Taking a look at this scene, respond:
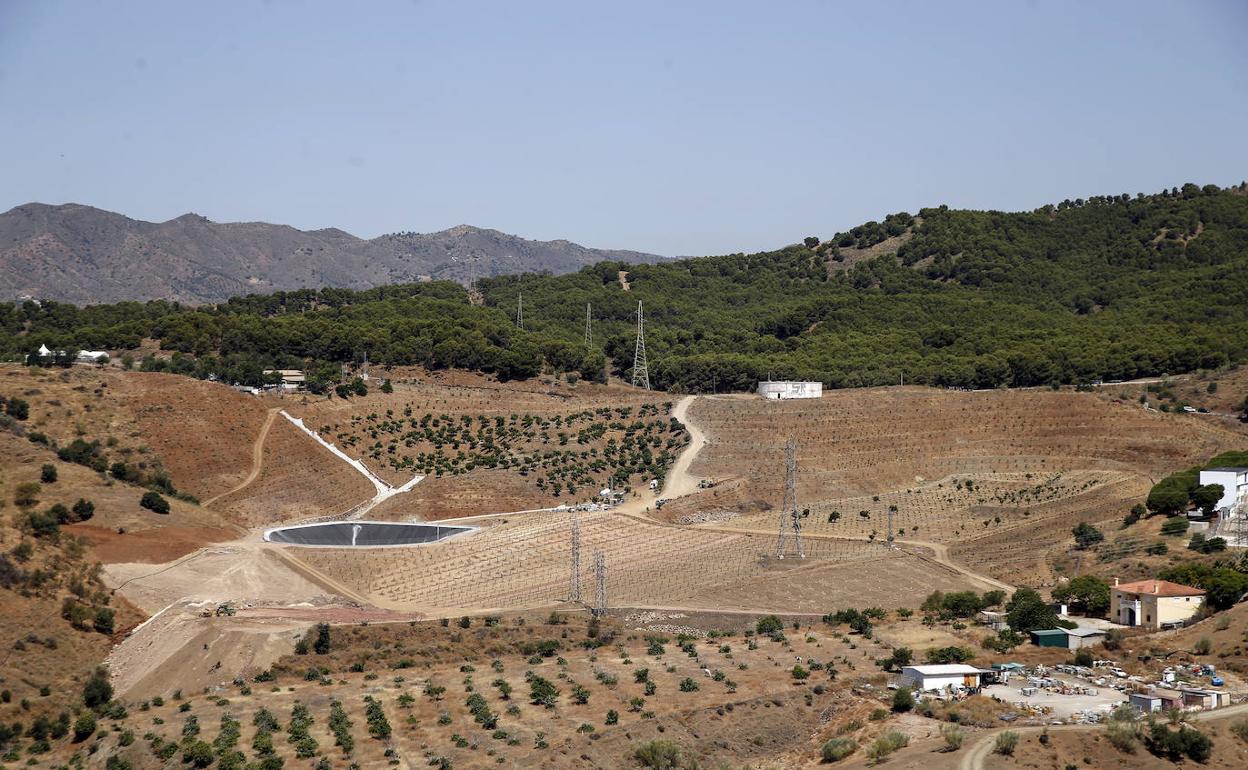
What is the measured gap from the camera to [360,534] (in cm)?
6969

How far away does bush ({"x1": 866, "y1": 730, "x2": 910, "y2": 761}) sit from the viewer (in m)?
38.1

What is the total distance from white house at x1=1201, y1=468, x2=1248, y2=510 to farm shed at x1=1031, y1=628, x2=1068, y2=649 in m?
17.3

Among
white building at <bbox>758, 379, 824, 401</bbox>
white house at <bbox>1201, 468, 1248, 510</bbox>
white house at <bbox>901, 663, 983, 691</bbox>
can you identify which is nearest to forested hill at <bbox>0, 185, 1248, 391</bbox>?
white building at <bbox>758, 379, 824, 401</bbox>

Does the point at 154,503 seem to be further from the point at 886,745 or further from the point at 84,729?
the point at 886,745

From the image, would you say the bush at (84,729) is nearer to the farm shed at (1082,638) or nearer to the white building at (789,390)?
the farm shed at (1082,638)

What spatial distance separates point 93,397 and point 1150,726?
59849 mm

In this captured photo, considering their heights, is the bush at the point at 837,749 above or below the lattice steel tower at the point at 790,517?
below

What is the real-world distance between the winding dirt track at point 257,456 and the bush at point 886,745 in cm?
4308

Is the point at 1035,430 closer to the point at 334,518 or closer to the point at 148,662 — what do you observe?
the point at 334,518

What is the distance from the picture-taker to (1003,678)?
4453 cm

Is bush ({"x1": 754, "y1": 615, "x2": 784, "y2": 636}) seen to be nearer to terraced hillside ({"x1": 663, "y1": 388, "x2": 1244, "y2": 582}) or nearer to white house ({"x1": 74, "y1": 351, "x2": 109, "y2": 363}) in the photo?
terraced hillside ({"x1": 663, "y1": 388, "x2": 1244, "y2": 582})

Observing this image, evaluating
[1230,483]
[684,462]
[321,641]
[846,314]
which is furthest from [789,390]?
[321,641]

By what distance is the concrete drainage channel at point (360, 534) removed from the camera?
68.4 metres

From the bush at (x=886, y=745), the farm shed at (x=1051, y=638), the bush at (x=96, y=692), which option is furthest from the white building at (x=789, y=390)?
the bush at (x=886, y=745)
